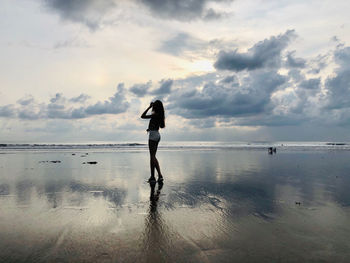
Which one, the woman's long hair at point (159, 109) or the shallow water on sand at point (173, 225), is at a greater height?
the woman's long hair at point (159, 109)

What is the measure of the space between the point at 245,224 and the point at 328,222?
4.78 feet

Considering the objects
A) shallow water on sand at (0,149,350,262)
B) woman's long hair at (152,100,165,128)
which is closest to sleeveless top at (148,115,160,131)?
woman's long hair at (152,100,165,128)

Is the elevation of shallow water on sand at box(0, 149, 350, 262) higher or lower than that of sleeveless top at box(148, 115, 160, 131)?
lower

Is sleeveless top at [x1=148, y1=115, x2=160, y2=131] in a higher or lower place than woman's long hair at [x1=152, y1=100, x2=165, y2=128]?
lower

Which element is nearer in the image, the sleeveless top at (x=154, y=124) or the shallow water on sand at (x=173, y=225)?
the shallow water on sand at (x=173, y=225)

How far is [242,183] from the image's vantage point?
8.70 m

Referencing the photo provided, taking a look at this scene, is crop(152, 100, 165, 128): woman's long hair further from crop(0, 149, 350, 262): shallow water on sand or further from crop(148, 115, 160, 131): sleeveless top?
crop(0, 149, 350, 262): shallow water on sand

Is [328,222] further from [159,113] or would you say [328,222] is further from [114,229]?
[159,113]

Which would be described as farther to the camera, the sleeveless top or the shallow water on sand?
the sleeveless top

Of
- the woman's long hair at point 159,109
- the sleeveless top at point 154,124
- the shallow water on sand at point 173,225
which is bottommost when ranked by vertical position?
the shallow water on sand at point 173,225

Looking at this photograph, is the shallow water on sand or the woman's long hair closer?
the shallow water on sand

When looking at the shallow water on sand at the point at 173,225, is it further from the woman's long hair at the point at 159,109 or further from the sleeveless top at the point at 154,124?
the woman's long hair at the point at 159,109

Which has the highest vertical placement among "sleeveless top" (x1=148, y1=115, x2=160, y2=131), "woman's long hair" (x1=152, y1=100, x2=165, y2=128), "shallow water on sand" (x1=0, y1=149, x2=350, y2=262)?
"woman's long hair" (x1=152, y1=100, x2=165, y2=128)

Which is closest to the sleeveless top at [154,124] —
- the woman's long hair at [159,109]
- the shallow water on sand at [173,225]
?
the woman's long hair at [159,109]
